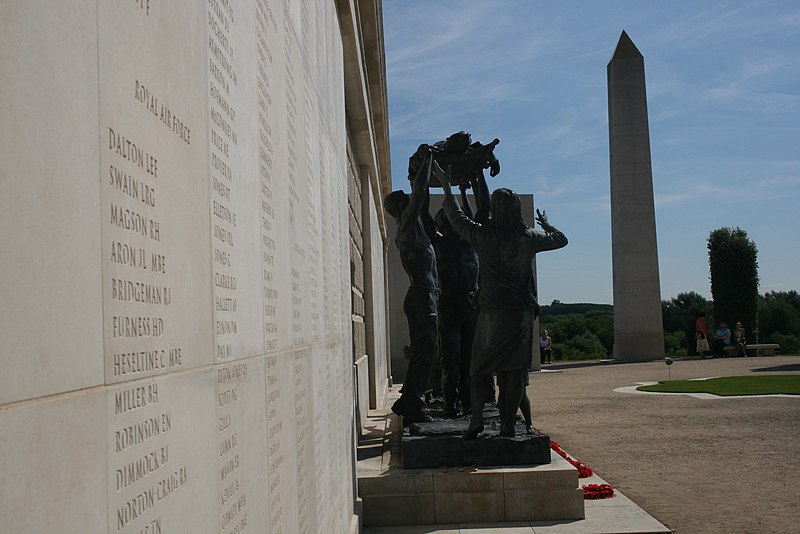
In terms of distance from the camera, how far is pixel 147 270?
47.4 inches

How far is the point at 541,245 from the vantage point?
23.7ft

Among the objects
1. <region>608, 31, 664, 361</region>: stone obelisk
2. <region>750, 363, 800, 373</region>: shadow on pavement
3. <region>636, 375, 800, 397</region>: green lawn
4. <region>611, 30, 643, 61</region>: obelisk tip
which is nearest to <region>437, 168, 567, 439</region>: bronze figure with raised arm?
<region>636, 375, 800, 397</region>: green lawn

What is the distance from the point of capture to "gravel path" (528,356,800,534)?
23.4 feet

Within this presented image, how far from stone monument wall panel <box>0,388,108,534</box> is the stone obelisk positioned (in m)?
32.8

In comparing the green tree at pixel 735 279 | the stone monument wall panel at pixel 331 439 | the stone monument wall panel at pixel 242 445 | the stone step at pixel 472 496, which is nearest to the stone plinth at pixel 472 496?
the stone step at pixel 472 496

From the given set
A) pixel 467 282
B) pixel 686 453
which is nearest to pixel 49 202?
pixel 467 282

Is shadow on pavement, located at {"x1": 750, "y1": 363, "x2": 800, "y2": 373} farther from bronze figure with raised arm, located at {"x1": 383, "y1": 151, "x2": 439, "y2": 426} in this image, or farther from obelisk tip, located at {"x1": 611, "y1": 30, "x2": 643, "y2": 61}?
bronze figure with raised arm, located at {"x1": 383, "y1": 151, "x2": 439, "y2": 426}

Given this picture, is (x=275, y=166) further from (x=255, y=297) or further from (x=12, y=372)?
(x=12, y=372)

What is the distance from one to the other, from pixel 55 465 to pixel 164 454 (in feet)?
1.34

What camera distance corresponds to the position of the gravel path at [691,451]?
7.14 meters

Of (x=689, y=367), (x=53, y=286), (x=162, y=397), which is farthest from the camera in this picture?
(x=689, y=367)

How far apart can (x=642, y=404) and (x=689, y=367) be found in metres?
11.3

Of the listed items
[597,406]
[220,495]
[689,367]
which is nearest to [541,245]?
[220,495]

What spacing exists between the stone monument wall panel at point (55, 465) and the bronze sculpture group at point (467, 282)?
6.26 meters
